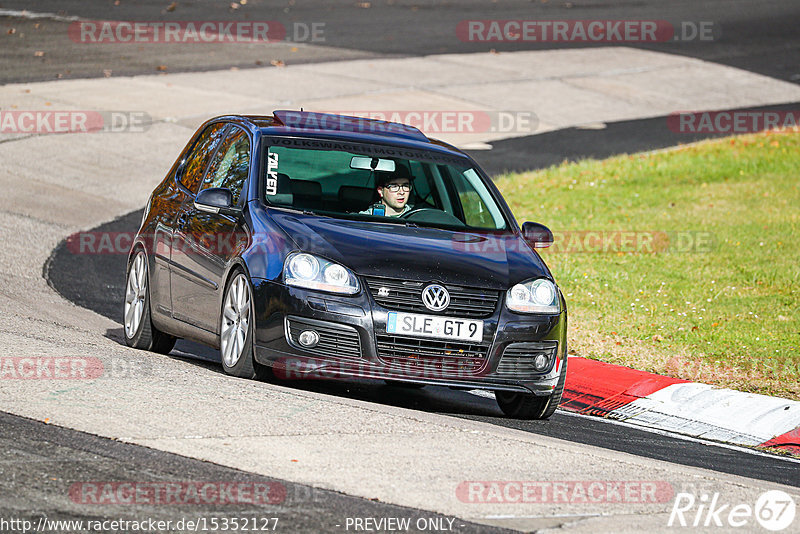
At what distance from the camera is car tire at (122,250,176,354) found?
9.22 metres

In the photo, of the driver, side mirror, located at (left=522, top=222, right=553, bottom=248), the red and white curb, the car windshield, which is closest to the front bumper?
the car windshield

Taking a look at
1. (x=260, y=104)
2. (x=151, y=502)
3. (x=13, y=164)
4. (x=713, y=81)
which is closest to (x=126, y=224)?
(x=13, y=164)

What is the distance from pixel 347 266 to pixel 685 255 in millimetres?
7705

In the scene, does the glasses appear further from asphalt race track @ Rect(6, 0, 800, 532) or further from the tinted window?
asphalt race track @ Rect(6, 0, 800, 532)

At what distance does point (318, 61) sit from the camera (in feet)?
87.3

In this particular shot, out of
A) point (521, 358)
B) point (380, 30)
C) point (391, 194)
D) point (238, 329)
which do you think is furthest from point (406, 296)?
point (380, 30)

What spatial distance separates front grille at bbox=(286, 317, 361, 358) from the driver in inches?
57.4

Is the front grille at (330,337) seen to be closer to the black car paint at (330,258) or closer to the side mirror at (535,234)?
the black car paint at (330,258)

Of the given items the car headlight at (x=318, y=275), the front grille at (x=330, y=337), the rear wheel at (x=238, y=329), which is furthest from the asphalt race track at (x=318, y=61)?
the car headlight at (x=318, y=275)

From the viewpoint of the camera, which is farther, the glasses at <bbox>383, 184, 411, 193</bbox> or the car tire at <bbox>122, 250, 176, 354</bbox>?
the car tire at <bbox>122, 250, 176, 354</bbox>

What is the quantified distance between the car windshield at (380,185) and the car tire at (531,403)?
115 centimetres

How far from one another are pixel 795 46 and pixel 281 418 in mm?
30714

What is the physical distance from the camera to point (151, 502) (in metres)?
5.21

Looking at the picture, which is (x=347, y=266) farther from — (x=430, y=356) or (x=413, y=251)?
(x=430, y=356)
